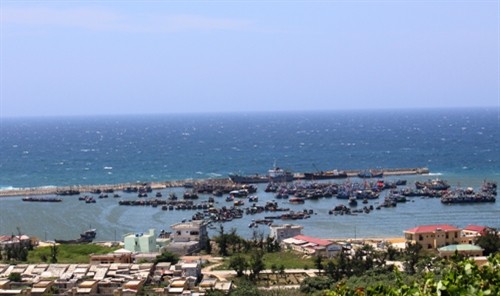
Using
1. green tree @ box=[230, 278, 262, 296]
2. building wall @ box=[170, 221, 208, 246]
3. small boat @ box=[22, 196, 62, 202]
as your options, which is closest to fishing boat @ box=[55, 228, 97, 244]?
building wall @ box=[170, 221, 208, 246]

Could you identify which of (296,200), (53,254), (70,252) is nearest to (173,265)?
(53,254)

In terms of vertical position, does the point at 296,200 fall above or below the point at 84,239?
below

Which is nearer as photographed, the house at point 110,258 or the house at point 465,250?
the house at point 110,258

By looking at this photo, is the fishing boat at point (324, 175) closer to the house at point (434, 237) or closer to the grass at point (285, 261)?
the house at point (434, 237)

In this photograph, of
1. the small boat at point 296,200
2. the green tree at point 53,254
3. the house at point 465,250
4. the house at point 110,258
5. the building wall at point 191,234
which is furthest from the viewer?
the small boat at point 296,200

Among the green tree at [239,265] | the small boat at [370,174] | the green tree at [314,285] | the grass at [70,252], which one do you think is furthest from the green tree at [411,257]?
the small boat at [370,174]

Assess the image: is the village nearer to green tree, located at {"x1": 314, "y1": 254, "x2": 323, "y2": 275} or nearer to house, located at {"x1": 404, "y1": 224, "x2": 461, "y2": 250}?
house, located at {"x1": 404, "y1": 224, "x2": 461, "y2": 250}

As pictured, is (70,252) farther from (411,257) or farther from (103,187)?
(103,187)
